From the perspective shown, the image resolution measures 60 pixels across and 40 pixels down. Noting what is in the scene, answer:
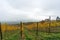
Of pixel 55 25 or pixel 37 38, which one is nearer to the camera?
pixel 37 38

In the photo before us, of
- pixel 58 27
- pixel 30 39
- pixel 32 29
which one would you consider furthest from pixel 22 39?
pixel 58 27

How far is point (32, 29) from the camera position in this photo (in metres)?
18.9

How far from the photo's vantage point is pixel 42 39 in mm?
13539

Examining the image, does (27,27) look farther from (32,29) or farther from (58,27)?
(58,27)

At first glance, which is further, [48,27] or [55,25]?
[55,25]

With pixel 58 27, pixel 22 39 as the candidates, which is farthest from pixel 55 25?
pixel 22 39

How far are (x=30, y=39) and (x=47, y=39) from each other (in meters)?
1.24

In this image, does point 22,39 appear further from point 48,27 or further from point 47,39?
point 48,27

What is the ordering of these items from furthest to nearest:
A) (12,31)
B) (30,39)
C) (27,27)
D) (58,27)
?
(58,27)
(27,27)
(12,31)
(30,39)

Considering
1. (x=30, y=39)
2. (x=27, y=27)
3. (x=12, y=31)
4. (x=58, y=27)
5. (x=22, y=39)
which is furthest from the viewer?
(x=58, y=27)

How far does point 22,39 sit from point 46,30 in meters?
8.02

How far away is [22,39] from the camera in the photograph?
36.3 ft

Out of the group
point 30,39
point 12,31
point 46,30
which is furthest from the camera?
point 46,30

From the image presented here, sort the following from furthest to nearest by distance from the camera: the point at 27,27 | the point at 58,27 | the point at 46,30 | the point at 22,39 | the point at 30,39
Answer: the point at 58,27 → the point at 46,30 → the point at 27,27 → the point at 30,39 → the point at 22,39
